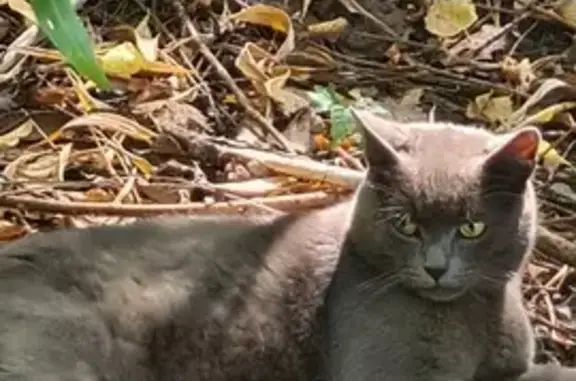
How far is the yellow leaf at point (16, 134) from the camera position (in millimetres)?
Result: 3225

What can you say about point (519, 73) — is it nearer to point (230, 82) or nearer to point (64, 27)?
point (230, 82)

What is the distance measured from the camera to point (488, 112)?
11.0ft

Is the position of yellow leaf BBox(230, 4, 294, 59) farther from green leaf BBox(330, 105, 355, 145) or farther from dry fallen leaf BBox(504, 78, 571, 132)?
dry fallen leaf BBox(504, 78, 571, 132)

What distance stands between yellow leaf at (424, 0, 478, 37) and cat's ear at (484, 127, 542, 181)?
1274mm

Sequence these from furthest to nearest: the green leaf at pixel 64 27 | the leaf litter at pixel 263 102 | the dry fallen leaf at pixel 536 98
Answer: the dry fallen leaf at pixel 536 98
the leaf litter at pixel 263 102
the green leaf at pixel 64 27

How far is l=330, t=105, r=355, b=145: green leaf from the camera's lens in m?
3.19

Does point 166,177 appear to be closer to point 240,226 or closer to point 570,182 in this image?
point 240,226

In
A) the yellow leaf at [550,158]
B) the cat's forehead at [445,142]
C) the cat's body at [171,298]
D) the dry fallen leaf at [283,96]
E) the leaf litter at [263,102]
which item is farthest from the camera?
the dry fallen leaf at [283,96]

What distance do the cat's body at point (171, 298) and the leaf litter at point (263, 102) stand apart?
17.1 inches

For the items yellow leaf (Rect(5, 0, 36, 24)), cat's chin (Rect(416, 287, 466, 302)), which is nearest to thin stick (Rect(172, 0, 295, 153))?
yellow leaf (Rect(5, 0, 36, 24))

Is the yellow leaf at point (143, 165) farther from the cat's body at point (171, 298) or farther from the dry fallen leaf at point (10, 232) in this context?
the cat's body at point (171, 298)

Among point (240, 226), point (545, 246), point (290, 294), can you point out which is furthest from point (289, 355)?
point (545, 246)

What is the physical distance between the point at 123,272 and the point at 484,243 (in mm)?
666

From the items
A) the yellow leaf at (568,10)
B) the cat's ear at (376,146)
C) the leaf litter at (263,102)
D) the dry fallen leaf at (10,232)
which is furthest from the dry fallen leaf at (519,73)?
the dry fallen leaf at (10,232)
